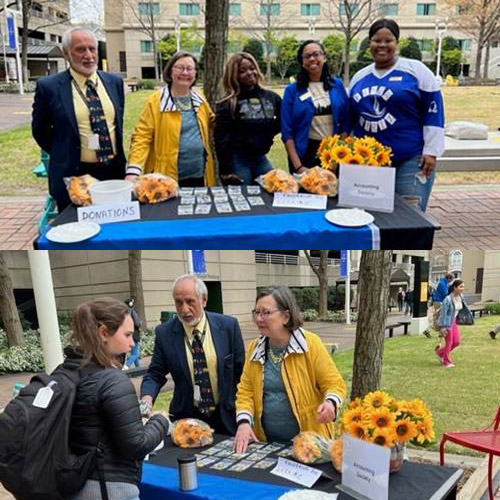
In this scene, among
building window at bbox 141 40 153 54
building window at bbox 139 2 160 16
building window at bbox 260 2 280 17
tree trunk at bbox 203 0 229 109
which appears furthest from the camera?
building window at bbox 141 40 153 54

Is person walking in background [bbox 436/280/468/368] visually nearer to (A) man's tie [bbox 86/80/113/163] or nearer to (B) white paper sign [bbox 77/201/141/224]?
(A) man's tie [bbox 86/80/113/163]

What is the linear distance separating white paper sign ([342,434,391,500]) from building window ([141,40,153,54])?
36.0 metres

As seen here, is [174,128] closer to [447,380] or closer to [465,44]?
[447,380]

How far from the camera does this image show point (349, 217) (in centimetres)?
232

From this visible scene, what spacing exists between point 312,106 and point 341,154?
50 cm

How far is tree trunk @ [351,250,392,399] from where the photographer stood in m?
3.48

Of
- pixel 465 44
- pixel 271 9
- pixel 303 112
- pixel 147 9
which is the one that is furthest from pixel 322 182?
pixel 465 44

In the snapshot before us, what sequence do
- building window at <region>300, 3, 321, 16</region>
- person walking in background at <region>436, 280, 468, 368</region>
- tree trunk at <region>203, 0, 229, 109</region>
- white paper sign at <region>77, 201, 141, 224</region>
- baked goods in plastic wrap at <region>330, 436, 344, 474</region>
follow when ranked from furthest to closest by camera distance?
building window at <region>300, 3, 321, 16</region> → person walking in background at <region>436, 280, 468, 368</region> → tree trunk at <region>203, 0, 229, 109</region> → white paper sign at <region>77, 201, 141, 224</region> → baked goods in plastic wrap at <region>330, 436, 344, 474</region>

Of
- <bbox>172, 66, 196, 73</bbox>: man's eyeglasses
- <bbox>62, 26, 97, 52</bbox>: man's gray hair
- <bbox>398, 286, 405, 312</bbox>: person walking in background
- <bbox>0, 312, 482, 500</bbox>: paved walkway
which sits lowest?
<bbox>398, 286, 405, 312</bbox>: person walking in background

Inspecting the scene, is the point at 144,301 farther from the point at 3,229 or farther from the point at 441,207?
the point at 441,207

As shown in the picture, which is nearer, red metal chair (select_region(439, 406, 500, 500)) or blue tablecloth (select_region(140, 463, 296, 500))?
blue tablecloth (select_region(140, 463, 296, 500))

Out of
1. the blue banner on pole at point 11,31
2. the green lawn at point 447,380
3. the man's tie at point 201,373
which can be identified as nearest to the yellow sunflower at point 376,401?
the man's tie at point 201,373

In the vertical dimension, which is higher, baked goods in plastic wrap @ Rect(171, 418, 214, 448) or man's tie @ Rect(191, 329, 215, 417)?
man's tie @ Rect(191, 329, 215, 417)

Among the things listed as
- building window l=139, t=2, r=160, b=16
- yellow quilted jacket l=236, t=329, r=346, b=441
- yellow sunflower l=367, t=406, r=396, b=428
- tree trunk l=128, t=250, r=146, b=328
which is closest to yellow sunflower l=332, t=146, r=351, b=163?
yellow quilted jacket l=236, t=329, r=346, b=441
